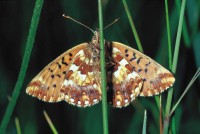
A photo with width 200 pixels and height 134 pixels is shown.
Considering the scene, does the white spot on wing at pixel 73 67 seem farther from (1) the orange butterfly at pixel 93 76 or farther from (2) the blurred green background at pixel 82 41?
(2) the blurred green background at pixel 82 41

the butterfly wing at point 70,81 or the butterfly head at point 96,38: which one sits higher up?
the butterfly head at point 96,38

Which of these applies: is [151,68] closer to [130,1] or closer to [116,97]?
[116,97]

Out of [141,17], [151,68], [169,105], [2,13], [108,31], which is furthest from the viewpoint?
[141,17]

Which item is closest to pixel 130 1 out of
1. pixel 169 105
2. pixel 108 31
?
pixel 108 31

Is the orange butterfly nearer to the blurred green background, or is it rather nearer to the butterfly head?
the butterfly head

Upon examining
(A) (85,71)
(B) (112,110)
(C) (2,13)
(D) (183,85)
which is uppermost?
(C) (2,13)

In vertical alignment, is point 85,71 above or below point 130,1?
below

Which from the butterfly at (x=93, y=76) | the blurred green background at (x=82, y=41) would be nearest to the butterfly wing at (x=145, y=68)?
the butterfly at (x=93, y=76)
